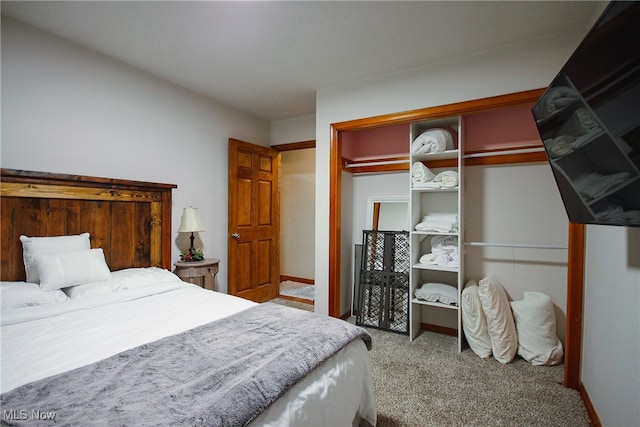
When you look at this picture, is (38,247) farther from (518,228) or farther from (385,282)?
(518,228)

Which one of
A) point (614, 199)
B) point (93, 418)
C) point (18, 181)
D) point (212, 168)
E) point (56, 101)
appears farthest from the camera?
point (212, 168)

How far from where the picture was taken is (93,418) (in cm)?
83

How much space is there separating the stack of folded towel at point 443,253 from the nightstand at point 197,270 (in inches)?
83.9

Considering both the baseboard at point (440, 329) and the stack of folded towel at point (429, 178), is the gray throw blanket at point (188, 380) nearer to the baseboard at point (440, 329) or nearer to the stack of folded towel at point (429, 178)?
the stack of folded towel at point (429, 178)

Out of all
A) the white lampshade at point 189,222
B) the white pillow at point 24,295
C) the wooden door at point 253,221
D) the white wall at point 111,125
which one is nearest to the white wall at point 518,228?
the wooden door at point 253,221

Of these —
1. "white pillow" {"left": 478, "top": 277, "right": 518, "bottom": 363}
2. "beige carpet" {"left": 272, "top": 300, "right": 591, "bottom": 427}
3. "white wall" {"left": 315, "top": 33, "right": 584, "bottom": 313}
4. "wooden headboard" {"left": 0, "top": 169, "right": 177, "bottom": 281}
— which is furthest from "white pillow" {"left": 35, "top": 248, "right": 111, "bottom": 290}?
"white pillow" {"left": 478, "top": 277, "right": 518, "bottom": 363}

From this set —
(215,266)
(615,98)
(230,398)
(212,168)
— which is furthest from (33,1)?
(615,98)

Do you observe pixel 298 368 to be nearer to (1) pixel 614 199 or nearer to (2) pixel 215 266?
(1) pixel 614 199

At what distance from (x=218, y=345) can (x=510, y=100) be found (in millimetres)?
2656

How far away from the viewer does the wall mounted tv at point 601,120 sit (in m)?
0.83

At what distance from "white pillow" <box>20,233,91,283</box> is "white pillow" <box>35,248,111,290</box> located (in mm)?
99

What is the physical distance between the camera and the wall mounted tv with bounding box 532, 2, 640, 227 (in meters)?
0.83

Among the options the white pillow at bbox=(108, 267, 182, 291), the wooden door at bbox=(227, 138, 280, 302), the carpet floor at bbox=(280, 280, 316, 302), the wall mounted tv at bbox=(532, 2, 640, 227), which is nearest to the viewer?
the wall mounted tv at bbox=(532, 2, 640, 227)

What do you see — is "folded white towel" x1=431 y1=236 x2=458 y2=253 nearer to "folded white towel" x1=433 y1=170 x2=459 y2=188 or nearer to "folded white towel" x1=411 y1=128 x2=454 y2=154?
"folded white towel" x1=433 y1=170 x2=459 y2=188
